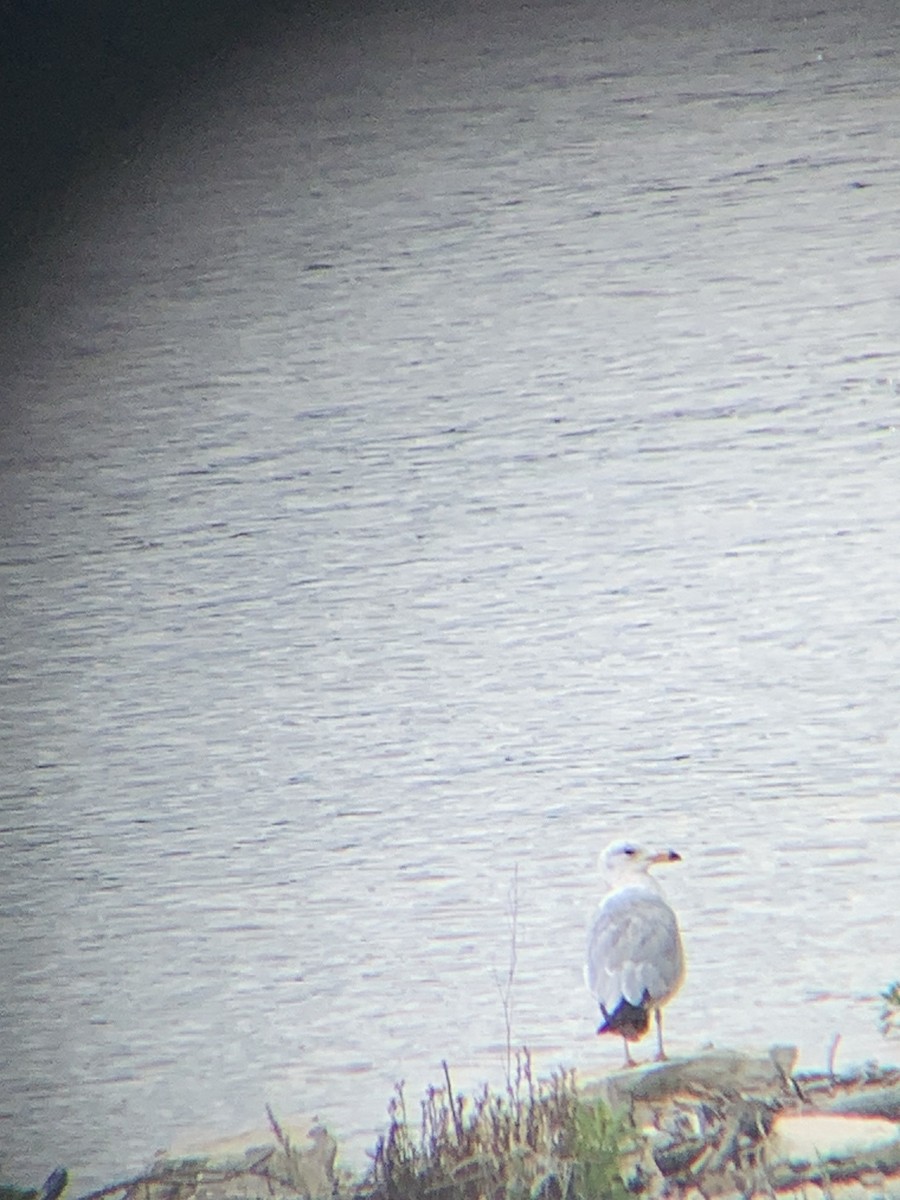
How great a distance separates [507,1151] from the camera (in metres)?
1.90

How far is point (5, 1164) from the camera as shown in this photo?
7.20 feet

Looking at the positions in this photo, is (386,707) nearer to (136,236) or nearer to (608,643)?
(608,643)

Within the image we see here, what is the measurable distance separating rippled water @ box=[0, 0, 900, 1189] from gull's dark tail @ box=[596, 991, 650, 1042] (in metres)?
0.06

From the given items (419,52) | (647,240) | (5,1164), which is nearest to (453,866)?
(5,1164)

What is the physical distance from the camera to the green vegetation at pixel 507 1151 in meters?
1.83

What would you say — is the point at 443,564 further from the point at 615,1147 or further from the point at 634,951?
the point at 615,1147

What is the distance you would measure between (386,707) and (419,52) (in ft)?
3.52

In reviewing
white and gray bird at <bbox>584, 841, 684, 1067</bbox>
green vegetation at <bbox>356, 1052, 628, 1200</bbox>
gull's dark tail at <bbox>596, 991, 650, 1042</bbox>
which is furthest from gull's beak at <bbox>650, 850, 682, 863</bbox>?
green vegetation at <bbox>356, 1052, 628, 1200</bbox>

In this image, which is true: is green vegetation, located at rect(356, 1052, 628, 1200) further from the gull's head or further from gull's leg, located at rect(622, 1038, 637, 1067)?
the gull's head

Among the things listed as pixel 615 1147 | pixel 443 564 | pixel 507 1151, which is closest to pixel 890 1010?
pixel 615 1147

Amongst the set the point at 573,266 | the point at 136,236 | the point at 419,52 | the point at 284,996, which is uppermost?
the point at 419,52

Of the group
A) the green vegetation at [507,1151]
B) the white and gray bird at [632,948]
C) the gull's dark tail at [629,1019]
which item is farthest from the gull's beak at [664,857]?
the green vegetation at [507,1151]

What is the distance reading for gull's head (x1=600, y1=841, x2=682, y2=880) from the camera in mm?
2084

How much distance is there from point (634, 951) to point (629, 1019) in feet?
0.32
